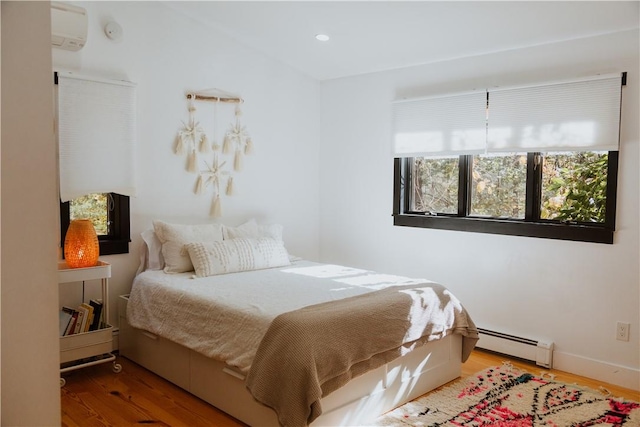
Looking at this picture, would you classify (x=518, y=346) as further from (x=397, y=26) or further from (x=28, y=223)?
(x=28, y=223)

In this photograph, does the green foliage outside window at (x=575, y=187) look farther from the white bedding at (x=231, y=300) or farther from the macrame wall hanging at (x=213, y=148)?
the macrame wall hanging at (x=213, y=148)

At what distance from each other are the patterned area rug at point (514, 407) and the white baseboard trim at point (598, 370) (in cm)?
28

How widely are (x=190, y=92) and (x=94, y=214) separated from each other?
122 centimetres

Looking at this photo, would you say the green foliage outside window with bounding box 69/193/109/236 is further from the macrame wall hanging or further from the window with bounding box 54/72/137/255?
the macrame wall hanging

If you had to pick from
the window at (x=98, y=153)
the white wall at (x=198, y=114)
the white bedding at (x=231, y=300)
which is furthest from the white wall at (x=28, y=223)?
the white wall at (x=198, y=114)

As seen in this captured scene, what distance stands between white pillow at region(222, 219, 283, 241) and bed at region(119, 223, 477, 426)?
275 millimetres

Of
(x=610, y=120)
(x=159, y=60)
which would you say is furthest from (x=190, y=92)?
(x=610, y=120)

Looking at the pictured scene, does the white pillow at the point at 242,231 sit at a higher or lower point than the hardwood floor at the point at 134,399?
higher

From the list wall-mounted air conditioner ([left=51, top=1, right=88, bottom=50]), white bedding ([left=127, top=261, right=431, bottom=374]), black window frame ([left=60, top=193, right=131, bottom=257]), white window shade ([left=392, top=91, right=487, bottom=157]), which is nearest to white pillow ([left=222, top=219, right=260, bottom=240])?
white bedding ([left=127, top=261, right=431, bottom=374])

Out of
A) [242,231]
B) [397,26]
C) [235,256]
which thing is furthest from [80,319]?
[397,26]

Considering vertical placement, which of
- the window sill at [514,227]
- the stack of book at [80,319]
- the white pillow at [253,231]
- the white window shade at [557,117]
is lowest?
the stack of book at [80,319]

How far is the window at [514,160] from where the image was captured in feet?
11.2

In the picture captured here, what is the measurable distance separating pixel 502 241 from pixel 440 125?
1.05 metres

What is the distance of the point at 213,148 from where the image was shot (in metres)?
4.30
